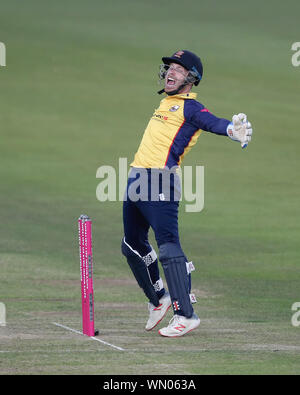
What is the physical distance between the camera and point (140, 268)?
8.59 m

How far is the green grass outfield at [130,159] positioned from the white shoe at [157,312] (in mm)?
144

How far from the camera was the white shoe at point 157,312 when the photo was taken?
28.1 feet

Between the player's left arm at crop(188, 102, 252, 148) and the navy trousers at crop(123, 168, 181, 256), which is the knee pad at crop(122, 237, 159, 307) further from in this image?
the player's left arm at crop(188, 102, 252, 148)

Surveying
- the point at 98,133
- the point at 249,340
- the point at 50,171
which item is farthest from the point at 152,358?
the point at 98,133

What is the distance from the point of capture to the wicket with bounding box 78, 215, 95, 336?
26.5ft

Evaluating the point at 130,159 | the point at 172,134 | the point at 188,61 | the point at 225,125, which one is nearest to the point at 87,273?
the point at 172,134

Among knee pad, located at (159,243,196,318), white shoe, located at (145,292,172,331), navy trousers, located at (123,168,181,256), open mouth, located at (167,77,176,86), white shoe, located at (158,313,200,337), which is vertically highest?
open mouth, located at (167,77,176,86)

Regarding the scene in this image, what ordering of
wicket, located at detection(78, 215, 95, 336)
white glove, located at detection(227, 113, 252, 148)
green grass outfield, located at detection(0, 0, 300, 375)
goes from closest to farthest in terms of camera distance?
white glove, located at detection(227, 113, 252, 148) < green grass outfield, located at detection(0, 0, 300, 375) < wicket, located at detection(78, 215, 95, 336)

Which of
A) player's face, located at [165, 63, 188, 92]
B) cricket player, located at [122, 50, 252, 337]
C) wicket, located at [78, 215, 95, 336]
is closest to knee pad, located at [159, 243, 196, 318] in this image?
cricket player, located at [122, 50, 252, 337]

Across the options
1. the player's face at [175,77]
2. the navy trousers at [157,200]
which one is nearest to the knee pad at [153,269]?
the navy trousers at [157,200]

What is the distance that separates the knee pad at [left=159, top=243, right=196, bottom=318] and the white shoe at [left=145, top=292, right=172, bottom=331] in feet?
1.19

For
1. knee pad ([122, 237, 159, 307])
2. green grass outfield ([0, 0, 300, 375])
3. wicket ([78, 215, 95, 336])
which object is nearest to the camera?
green grass outfield ([0, 0, 300, 375])

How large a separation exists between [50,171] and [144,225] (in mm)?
14325
